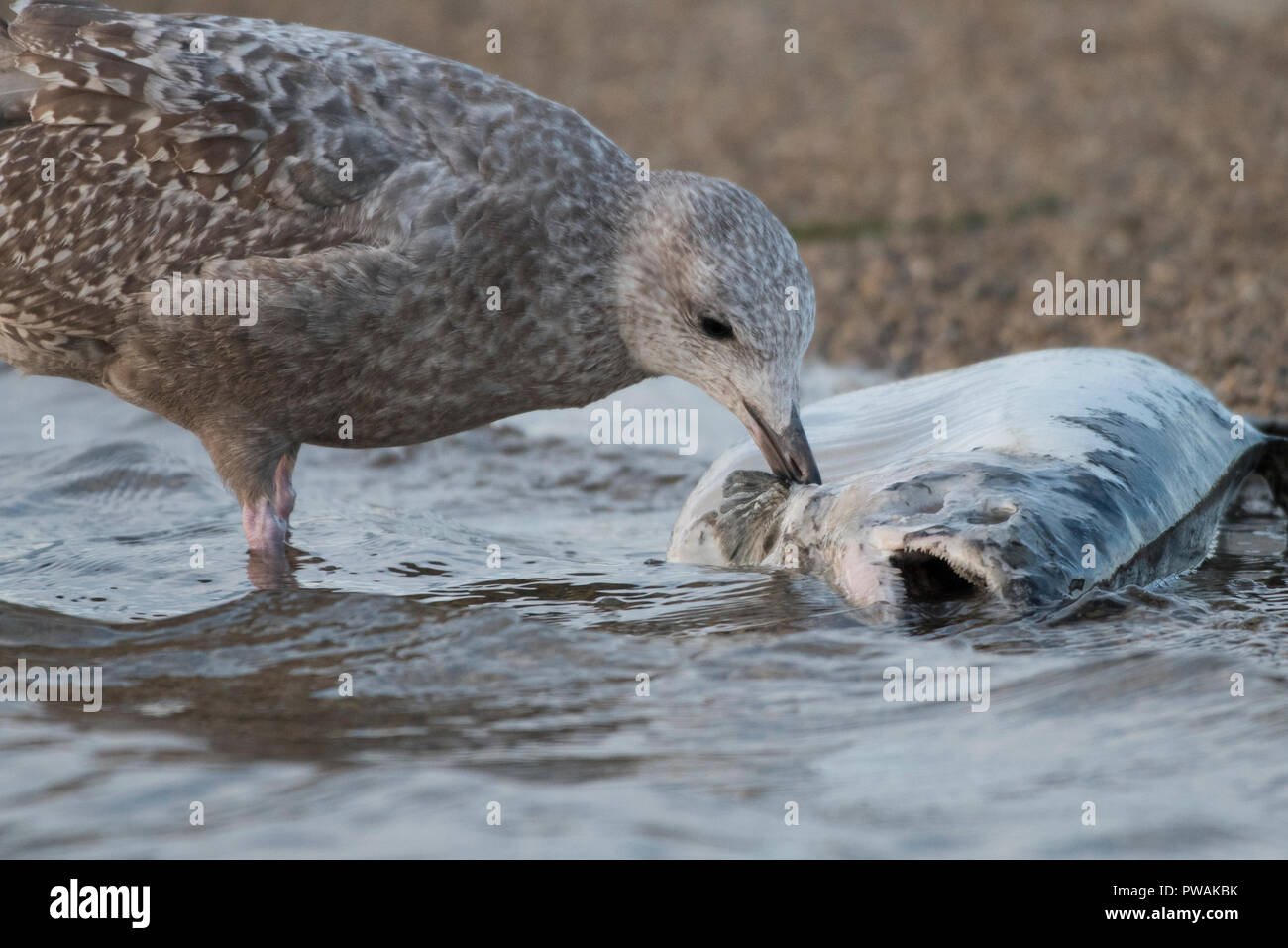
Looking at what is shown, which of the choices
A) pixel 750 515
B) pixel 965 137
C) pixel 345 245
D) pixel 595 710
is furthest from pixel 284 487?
pixel 965 137

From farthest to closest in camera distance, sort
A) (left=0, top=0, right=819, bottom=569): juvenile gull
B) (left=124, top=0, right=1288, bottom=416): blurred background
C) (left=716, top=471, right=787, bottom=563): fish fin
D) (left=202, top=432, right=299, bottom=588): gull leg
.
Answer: (left=124, top=0, right=1288, bottom=416): blurred background, (left=202, top=432, right=299, bottom=588): gull leg, (left=716, top=471, right=787, bottom=563): fish fin, (left=0, top=0, right=819, bottom=569): juvenile gull

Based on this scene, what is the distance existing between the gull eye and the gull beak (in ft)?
0.76

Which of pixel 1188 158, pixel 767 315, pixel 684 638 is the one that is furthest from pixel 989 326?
pixel 684 638

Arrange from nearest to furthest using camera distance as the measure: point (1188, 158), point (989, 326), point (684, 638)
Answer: point (684, 638)
point (989, 326)
point (1188, 158)

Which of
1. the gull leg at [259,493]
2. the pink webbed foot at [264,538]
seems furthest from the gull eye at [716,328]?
the pink webbed foot at [264,538]

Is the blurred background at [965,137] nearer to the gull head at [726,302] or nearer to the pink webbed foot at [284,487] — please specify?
the gull head at [726,302]

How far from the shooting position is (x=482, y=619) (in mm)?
4875

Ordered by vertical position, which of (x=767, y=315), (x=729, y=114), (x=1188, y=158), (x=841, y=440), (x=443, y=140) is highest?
(x=729, y=114)

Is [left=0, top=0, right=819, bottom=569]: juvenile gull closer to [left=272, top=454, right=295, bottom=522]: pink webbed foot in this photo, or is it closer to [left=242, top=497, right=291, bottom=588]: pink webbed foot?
[left=242, top=497, right=291, bottom=588]: pink webbed foot

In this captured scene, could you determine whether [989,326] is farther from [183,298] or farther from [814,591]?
[183,298]

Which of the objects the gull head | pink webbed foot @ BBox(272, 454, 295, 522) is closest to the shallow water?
pink webbed foot @ BBox(272, 454, 295, 522)

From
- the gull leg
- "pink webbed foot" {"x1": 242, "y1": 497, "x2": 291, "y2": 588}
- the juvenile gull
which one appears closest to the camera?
the juvenile gull

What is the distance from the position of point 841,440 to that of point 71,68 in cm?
284

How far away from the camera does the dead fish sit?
4.75 metres
